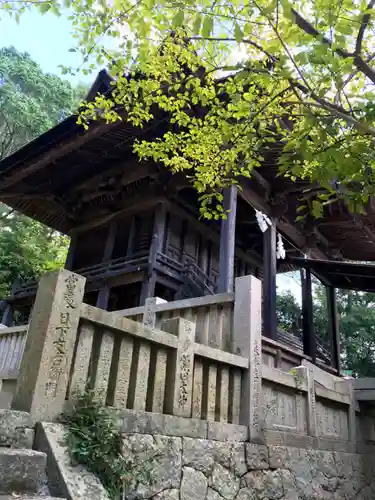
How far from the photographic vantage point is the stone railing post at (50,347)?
2.72 m

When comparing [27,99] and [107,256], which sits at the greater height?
[27,99]

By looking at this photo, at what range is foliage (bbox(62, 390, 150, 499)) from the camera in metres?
2.68

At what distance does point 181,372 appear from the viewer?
150 inches

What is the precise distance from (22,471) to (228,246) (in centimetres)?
662

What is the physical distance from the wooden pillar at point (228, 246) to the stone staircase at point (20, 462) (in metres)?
5.78

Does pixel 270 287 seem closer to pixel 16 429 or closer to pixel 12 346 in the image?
pixel 12 346

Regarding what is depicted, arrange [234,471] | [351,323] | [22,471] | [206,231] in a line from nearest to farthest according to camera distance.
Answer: [22,471]
[234,471]
[206,231]
[351,323]

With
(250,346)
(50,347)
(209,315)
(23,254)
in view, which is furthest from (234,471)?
(23,254)

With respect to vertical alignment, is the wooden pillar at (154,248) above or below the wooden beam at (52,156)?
below

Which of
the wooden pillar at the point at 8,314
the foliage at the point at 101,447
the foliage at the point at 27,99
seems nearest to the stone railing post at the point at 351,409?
the foliage at the point at 101,447

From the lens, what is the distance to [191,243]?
12531 mm

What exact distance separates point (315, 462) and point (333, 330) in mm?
6634

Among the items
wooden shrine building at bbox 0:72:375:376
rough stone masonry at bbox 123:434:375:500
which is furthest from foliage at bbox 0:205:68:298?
rough stone masonry at bbox 123:434:375:500

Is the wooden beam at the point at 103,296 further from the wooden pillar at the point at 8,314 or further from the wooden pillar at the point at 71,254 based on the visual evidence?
the wooden pillar at the point at 8,314
